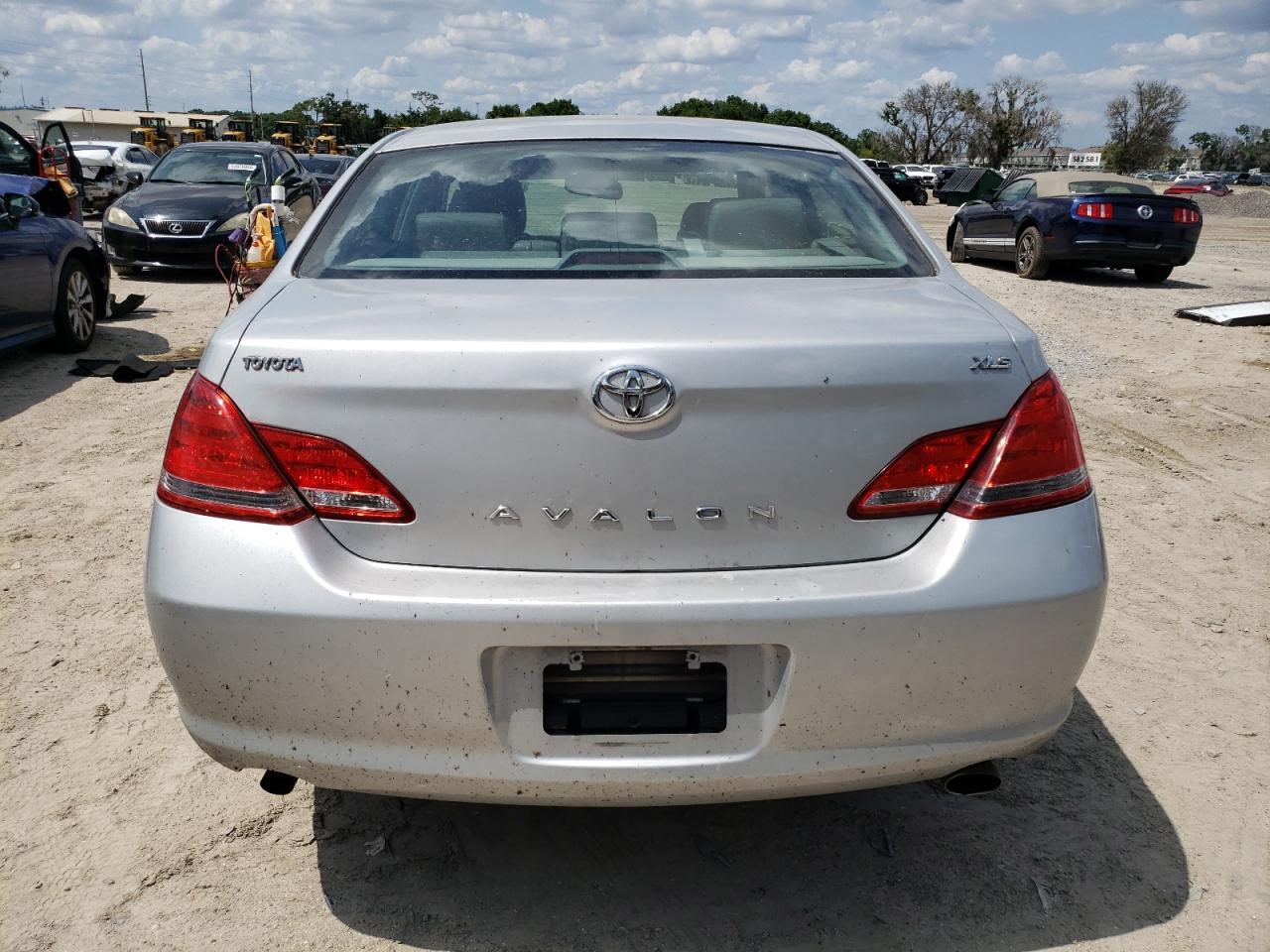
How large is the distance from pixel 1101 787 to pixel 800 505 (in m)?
1.52

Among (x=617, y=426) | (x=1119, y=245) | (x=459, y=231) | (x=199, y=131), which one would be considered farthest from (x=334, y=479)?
(x=199, y=131)

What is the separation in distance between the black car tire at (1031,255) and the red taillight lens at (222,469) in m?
13.6

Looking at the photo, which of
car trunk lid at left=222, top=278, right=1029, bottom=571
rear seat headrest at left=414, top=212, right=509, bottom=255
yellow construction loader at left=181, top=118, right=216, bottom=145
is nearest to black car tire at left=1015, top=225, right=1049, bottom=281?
rear seat headrest at left=414, top=212, right=509, bottom=255

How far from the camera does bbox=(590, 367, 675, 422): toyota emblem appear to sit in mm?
2070

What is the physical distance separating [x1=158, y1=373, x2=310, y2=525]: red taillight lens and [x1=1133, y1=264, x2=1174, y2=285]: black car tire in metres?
14.8

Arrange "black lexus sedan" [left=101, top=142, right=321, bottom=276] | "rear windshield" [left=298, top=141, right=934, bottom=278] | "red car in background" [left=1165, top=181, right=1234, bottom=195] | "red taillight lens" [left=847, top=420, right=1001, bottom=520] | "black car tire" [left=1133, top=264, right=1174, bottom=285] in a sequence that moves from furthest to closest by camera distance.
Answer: "red car in background" [left=1165, top=181, right=1234, bottom=195]
"black car tire" [left=1133, top=264, right=1174, bottom=285]
"black lexus sedan" [left=101, top=142, right=321, bottom=276]
"rear windshield" [left=298, top=141, right=934, bottom=278]
"red taillight lens" [left=847, top=420, right=1001, bottom=520]

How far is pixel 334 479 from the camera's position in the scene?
84.6 inches

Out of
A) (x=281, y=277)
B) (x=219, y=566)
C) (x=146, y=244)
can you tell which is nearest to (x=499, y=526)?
(x=219, y=566)

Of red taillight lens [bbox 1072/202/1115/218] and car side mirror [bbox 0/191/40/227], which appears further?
red taillight lens [bbox 1072/202/1115/218]

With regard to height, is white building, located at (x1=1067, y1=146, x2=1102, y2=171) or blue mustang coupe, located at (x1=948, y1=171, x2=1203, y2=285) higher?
blue mustang coupe, located at (x1=948, y1=171, x2=1203, y2=285)

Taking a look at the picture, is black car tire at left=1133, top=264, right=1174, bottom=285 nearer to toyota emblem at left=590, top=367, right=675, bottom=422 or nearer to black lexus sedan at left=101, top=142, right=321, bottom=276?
black lexus sedan at left=101, top=142, right=321, bottom=276

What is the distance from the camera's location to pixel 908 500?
A: 219cm

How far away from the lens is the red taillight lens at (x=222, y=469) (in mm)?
2162

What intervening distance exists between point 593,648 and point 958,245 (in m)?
16.5
